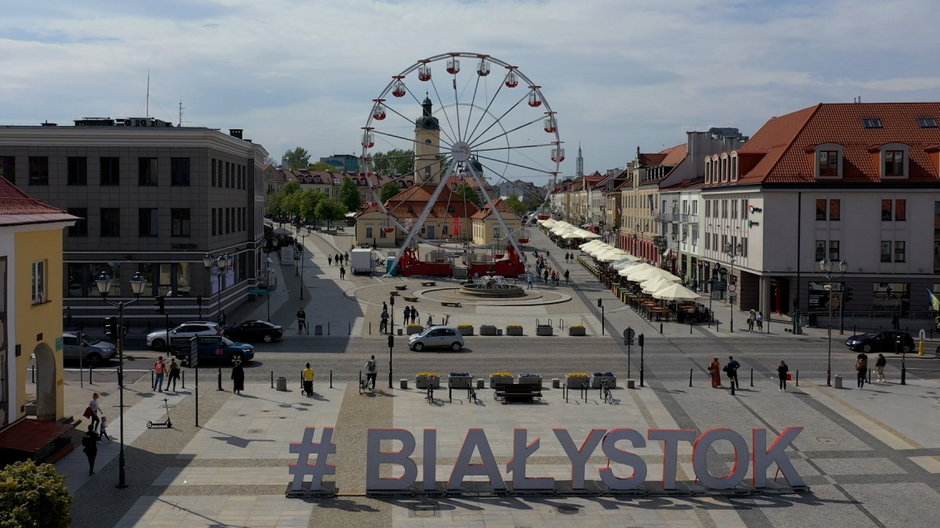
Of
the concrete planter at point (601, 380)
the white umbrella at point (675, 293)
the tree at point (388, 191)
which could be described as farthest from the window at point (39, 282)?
the tree at point (388, 191)

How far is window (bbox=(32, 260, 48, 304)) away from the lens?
30.6m

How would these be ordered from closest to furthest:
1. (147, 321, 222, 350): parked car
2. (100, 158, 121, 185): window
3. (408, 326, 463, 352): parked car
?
(147, 321, 222, 350): parked car < (408, 326, 463, 352): parked car < (100, 158, 121, 185): window

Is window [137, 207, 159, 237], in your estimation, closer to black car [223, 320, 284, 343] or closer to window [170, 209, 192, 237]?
window [170, 209, 192, 237]

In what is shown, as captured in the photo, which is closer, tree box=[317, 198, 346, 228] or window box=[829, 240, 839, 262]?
window box=[829, 240, 839, 262]

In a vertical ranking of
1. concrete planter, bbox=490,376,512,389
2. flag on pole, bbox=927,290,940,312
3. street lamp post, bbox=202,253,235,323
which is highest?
street lamp post, bbox=202,253,235,323

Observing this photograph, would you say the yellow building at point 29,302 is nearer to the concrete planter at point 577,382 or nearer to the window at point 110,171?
the concrete planter at point 577,382

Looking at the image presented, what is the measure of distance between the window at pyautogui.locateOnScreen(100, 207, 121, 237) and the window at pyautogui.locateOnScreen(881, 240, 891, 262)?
4517 cm

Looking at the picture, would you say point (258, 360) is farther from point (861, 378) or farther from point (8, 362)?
point (861, 378)

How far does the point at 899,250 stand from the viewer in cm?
5925

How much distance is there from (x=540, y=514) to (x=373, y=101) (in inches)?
2219

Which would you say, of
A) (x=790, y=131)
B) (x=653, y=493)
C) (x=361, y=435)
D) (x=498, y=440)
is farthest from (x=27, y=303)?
(x=790, y=131)

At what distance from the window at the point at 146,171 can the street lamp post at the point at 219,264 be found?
5.39m

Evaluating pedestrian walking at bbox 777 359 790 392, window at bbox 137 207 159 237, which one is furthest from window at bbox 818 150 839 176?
window at bbox 137 207 159 237

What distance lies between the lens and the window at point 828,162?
2339 inches
